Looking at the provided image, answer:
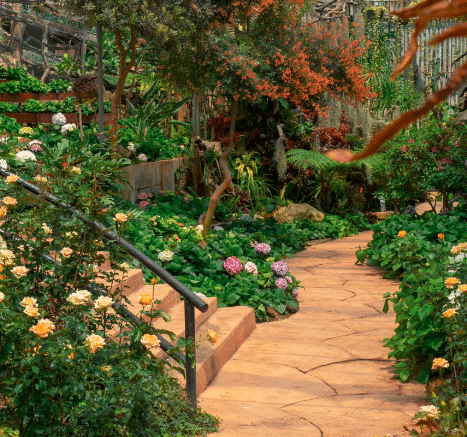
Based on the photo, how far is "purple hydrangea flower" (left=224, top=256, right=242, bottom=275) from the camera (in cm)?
532

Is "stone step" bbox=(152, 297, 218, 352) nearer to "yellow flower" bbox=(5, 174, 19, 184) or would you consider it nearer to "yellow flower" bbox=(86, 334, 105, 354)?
"yellow flower" bbox=(5, 174, 19, 184)

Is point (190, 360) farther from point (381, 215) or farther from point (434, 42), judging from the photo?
point (381, 215)

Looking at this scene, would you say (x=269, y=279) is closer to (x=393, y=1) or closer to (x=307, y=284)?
(x=307, y=284)

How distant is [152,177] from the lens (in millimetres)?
7359

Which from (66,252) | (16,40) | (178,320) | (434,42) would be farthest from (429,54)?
(434,42)

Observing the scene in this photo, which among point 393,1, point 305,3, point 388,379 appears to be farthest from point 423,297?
point 393,1

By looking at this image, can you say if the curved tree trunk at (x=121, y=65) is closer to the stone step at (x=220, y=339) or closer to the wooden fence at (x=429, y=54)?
the stone step at (x=220, y=339)

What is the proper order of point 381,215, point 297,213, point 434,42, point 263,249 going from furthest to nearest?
point 381,215 → point 297,213 → point 263,249 → point 434,42

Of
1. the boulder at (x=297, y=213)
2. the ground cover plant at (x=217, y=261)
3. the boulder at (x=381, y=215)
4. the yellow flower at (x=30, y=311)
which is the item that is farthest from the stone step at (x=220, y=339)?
the boulder at (x=381, y=215)

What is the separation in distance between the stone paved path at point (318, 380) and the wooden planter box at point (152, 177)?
8.36 feet

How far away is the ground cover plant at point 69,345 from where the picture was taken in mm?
1857

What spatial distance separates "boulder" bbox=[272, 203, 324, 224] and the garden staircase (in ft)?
14.6

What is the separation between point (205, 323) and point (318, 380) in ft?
3.41

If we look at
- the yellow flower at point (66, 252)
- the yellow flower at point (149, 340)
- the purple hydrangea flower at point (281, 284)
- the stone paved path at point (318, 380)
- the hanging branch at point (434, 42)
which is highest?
the hanging branch at point (434, 42)
